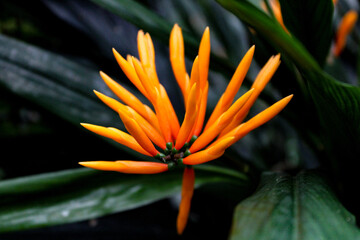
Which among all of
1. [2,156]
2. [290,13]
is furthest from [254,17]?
[2,156]

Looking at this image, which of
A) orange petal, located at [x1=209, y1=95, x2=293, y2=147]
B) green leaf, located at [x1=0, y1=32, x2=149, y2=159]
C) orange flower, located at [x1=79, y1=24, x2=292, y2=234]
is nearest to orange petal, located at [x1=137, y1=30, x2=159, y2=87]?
orange flower, located at [x1=79, y1=24, x2=292, y2=234]

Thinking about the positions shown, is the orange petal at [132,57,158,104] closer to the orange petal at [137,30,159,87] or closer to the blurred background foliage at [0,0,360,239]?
the orange petal at [137,30,159,87]

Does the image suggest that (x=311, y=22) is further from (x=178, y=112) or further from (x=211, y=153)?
(x=178, y=112)


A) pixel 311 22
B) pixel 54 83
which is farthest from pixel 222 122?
pixel 54 83

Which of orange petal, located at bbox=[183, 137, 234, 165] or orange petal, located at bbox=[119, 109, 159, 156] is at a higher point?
orange petal, located at bbox=[119, 109, 159, 156]

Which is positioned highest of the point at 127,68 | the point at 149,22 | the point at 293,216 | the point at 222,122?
the point at 149,22

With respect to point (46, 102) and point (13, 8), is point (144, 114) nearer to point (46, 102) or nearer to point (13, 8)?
point (46, 102)

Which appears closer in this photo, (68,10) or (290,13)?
(290,13)
